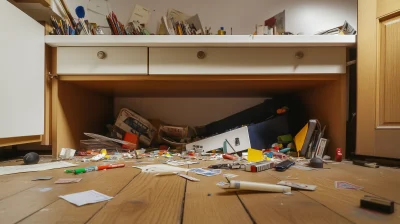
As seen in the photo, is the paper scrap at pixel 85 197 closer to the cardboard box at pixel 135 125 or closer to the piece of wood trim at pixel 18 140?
the piece of wood trim at pixel 18 140

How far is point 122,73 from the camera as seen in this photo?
106cm

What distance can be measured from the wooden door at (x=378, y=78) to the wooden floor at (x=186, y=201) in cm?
24

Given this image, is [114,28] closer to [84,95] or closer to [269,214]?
[84,95]

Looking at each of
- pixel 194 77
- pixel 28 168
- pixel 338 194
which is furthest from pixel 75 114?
pixel 338 194

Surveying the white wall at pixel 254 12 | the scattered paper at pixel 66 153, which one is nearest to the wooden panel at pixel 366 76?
the white wall at pixel 254 12

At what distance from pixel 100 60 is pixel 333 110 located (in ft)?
3.21

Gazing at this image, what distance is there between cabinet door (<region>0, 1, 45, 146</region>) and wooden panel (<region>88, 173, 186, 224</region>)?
1.68 ft

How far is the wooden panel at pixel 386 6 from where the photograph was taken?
894 mm

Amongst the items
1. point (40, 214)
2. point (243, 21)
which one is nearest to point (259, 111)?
point (243, 21)

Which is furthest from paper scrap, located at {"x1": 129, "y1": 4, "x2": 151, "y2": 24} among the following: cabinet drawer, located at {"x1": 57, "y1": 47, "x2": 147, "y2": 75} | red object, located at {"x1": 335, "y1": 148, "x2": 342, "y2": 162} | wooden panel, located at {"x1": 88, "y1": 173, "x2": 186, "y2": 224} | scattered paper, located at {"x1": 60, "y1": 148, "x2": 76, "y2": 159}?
red object, located at {"x1": 335, "y1": 148, "x2": 342, "y2": 162}

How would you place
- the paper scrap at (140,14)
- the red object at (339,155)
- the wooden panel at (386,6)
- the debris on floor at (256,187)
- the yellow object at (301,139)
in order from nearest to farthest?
the debris on floor at (256,187)
the wooden panel at (386,6)
the red object at (339,155)
the yellow object at (301,139)
the paper scrap at (140,14)

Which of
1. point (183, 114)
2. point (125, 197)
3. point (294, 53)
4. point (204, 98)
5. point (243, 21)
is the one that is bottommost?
point (125, 197)

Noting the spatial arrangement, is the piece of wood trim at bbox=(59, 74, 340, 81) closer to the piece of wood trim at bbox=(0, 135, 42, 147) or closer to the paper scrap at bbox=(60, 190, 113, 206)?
the piece of wood trim at bbox=(0, 135, 42, 147)

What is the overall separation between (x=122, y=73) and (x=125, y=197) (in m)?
0.65
